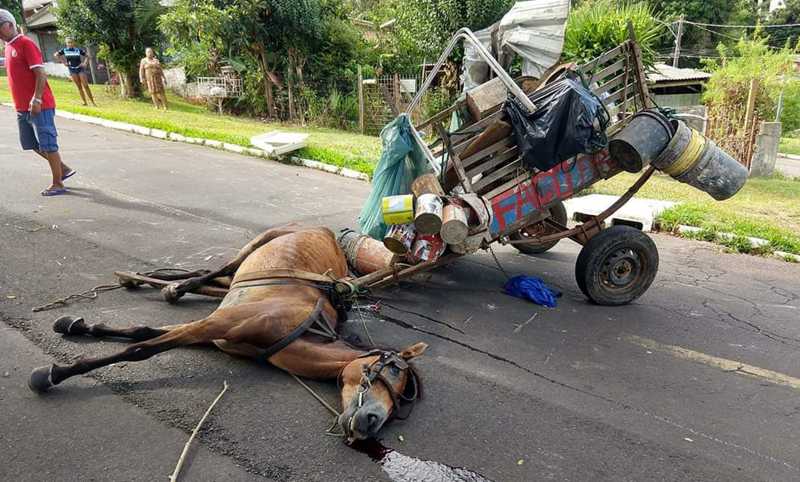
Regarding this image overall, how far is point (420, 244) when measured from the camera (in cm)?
411

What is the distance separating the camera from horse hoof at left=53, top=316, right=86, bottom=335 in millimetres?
3623

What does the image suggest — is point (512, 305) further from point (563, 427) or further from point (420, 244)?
point (563, 427)

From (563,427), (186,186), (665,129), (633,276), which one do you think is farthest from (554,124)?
(186,186)

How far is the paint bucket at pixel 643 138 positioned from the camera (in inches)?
165

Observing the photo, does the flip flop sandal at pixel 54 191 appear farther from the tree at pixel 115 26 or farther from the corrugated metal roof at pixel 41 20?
the corrugated metal roof at pixel 41 20

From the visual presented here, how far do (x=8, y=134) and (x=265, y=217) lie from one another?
8013 mm

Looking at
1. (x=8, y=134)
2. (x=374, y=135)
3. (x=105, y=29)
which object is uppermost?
(x=105, y=29)

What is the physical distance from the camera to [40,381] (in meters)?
3.01

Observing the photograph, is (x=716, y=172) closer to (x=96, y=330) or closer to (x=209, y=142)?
(x=96, y=330)

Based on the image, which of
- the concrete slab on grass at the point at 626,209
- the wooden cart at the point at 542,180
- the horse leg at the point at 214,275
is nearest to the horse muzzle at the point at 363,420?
the wooden cart at the point at 542,180

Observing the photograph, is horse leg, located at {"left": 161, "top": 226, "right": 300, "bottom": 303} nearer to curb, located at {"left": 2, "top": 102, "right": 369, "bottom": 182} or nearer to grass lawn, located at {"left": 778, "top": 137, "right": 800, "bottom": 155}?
curb, located at {"left": 2, "top": 102, "right": 369, "bottom": 182}

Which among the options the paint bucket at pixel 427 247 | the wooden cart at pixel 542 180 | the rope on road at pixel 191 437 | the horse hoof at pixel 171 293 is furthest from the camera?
the wooden cart at pixel 542 180

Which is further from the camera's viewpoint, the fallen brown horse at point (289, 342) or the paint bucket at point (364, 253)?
the paint bucket at point (364, 253)

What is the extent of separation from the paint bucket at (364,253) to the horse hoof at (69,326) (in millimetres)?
2080
